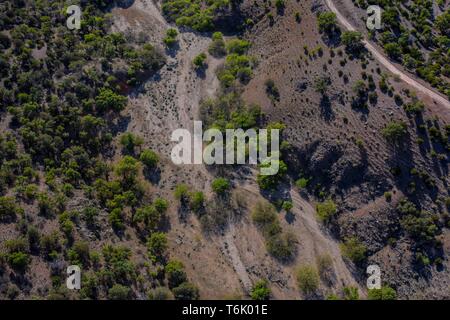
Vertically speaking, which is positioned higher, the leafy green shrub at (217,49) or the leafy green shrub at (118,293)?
the leafy green shrub at (217,49)

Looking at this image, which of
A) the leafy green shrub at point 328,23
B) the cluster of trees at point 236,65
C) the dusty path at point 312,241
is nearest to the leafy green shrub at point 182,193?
the dusty path at point 312,241

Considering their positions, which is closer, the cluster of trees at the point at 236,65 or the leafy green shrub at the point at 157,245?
the leafy green shrub at the point at 157,245

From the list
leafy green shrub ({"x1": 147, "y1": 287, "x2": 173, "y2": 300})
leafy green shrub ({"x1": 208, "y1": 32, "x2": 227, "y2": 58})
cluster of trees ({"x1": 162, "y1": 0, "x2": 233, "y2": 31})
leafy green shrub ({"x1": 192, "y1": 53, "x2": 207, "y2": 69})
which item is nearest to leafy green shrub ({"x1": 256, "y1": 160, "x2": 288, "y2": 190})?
leafy green shrub ({"x1": 147, "y1": 287, "x2": 173, "y2": 300})

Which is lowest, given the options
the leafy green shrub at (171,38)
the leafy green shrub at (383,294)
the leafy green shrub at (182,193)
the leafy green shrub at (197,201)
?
the leafy green shrub at (383,294)

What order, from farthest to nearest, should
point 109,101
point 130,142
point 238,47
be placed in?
point 238,47, point 109,101, point 130,142

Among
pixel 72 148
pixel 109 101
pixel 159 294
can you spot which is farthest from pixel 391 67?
pixel 72 148

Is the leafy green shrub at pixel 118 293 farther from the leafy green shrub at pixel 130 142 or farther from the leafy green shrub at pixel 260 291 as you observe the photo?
the leafy green shrub at pixel 130 142

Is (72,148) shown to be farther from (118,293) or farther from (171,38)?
(171,38)

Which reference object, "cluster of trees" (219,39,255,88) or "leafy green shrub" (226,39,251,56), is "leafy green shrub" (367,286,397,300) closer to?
"cluster of trees" (219,39,255,88)
